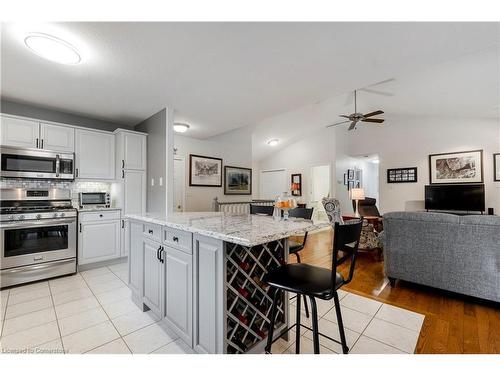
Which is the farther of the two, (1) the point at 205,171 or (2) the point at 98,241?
(1) the point at 205,171

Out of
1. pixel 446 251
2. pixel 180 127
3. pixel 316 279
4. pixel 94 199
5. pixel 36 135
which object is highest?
pixel 180 127

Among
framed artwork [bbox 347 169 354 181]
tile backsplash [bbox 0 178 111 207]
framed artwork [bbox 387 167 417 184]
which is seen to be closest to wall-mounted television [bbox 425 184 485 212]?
framed artwork [bbox 387 167 417 184]

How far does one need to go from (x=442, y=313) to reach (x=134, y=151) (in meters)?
4.30

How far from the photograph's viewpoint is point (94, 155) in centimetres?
343

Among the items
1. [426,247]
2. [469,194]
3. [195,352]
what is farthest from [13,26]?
[469,194]

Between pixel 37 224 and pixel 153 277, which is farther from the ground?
pixel 37 224

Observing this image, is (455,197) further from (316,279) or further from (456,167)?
(316,279)

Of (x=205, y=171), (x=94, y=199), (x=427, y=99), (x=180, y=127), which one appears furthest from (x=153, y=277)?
(x=427, y=99)

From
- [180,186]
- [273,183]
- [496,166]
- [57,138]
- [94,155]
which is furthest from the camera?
[273,183]

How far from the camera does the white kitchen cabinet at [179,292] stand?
1483 mm

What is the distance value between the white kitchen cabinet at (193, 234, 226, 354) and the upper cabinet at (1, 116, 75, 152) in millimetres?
2987

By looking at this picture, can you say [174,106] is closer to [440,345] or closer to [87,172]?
[87,172]

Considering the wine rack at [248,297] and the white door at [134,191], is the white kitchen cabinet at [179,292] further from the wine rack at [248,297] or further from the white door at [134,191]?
the white door at [134,191]

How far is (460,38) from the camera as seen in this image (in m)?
1.85
